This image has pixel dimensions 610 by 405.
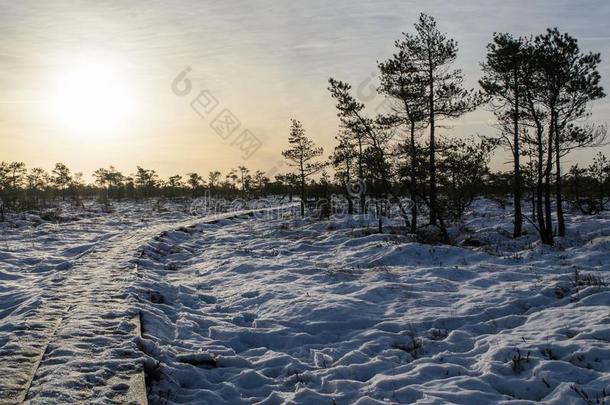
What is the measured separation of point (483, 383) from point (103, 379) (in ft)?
15.8

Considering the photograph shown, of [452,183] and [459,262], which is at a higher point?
[452,183]

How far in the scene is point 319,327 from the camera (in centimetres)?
842

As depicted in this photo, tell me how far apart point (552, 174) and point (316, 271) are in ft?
41.2

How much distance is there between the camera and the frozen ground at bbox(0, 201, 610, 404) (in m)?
5.64

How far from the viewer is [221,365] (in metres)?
6.87

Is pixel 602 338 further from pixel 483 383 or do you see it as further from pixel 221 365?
pixel 221 365

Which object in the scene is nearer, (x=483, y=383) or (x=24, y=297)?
(x=483, y=383)

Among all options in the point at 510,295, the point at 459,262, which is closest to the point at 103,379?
the point at 510,295

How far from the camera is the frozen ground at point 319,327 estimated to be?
222 inches

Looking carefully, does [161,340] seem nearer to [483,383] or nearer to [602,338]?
[483,383]

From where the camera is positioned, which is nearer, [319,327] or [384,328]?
Result: [384,328]

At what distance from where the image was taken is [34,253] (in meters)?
17.0

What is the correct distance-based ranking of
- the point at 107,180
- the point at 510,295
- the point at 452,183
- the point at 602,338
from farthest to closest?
the point at 107,180 → the point at 452,183 → the point at 510,295 → the point at 602,338

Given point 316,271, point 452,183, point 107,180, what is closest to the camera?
point 316,271
